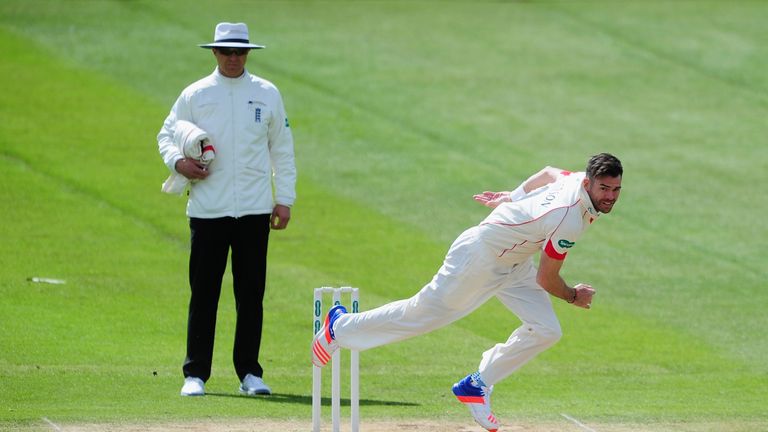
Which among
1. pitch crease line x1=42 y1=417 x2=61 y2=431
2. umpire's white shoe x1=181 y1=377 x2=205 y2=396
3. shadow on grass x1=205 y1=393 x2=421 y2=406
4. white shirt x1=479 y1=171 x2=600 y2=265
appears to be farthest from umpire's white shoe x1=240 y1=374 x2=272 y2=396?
white shirt x1=479 y1=171 x2=600 y2=265

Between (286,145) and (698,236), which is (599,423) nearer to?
→ (286,145)

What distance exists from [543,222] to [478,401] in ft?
3.66

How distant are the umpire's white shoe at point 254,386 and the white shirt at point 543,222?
6.94ft

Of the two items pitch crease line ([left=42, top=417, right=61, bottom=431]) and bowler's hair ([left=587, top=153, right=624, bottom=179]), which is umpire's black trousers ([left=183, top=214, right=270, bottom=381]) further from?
bowler's hair ([left=587, top=153, right=624, bottom=179])

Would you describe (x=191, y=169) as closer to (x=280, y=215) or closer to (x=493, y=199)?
(x=280, y=215)

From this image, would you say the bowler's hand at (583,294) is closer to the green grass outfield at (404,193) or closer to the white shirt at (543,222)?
the white shirt at (543,222)

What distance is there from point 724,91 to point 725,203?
392cm

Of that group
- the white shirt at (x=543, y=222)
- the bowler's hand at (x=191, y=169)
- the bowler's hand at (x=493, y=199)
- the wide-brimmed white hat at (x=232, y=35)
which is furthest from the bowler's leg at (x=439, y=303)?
the wide-brimmed white hat at (x=232, y=35)

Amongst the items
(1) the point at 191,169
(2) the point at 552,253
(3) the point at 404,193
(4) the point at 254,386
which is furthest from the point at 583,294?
(3) the point at 404,193

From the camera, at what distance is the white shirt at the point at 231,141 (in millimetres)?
8789

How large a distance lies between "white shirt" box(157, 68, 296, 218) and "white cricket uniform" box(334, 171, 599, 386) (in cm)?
135

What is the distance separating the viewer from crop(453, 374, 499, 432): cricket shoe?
7.57m

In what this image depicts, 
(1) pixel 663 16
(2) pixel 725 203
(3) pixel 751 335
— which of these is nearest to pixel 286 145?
(3) pixel 751 335

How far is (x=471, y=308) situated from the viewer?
→ 25.4 ft
